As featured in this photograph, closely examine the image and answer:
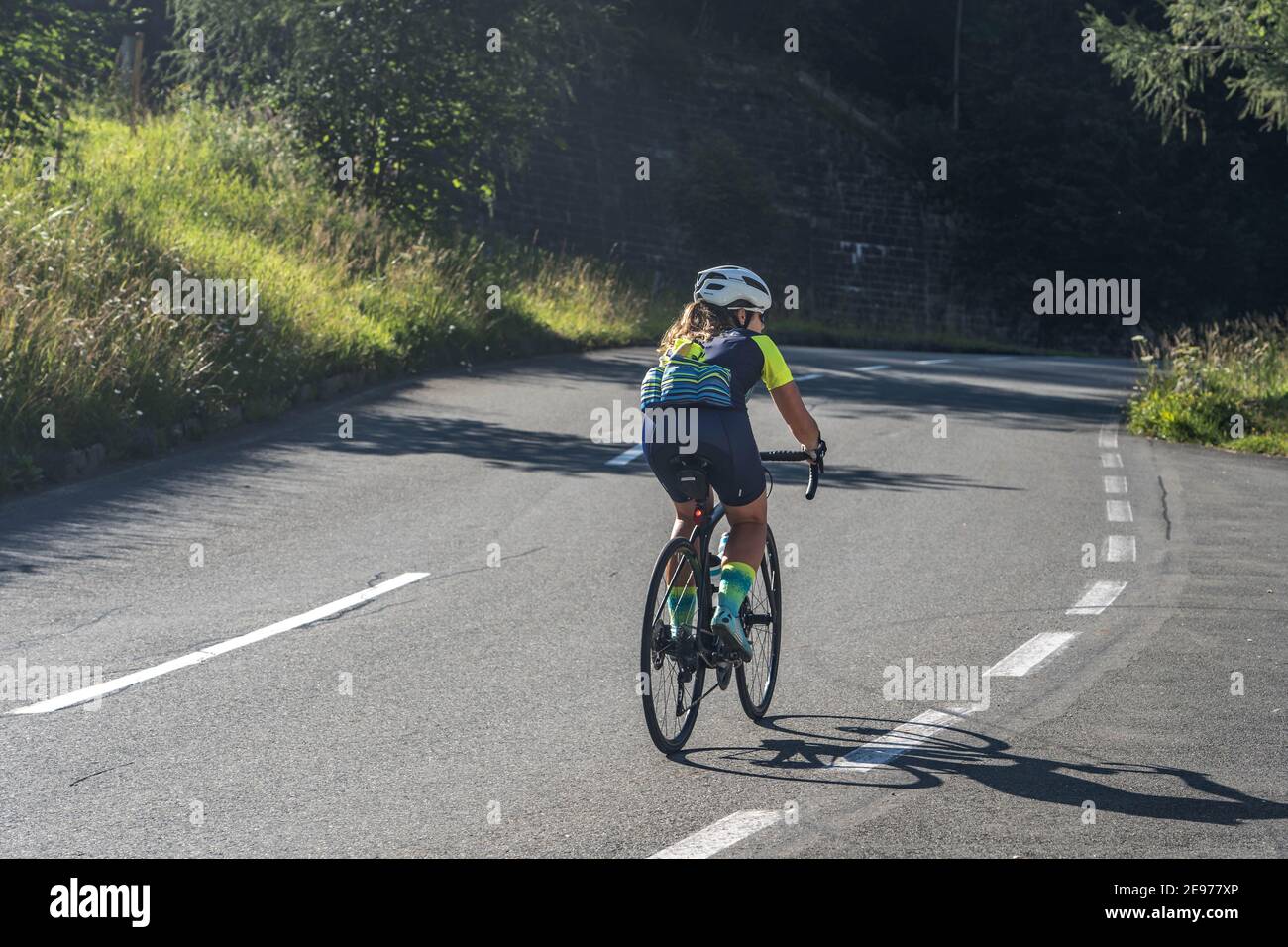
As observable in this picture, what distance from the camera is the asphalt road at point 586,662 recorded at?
5441 mm

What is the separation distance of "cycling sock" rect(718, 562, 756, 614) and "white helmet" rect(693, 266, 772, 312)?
104 centimetres

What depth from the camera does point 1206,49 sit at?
22.9m

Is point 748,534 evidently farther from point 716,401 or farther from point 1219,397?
point 1219,397

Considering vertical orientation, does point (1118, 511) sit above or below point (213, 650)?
above

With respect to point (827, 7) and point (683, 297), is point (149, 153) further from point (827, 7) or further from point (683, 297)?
point (827, 7)

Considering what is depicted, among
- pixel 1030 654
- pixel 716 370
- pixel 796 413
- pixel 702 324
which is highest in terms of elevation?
pixel 702 324

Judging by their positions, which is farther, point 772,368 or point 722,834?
point 772,368

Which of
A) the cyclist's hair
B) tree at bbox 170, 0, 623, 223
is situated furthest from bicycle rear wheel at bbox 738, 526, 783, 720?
tree at bbox 170, 0, 623, 223

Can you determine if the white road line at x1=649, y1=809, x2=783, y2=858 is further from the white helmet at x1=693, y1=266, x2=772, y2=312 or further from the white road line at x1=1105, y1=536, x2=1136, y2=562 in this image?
the white road line at x1=1105, y1=536, x2=1136, y2=562

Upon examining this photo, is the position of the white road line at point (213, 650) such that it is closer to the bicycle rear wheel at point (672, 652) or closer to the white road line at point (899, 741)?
the bicycle rear wheel at point (672, 652)

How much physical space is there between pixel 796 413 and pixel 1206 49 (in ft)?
61.9

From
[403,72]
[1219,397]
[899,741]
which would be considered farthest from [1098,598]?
[403,72]

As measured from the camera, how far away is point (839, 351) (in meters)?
27.6

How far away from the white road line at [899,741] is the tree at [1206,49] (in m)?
17.1
